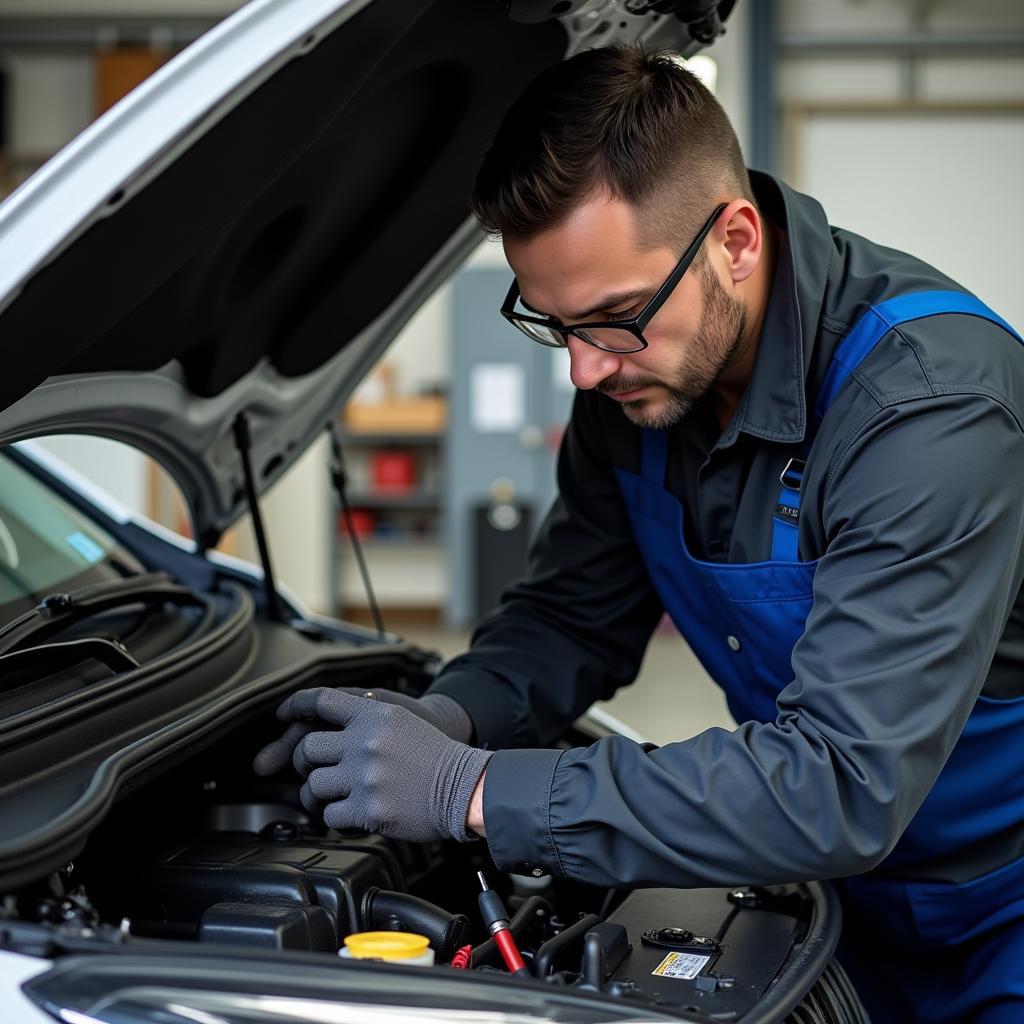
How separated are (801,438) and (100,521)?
3.33ft

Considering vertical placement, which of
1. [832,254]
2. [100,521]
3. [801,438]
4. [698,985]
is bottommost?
[698,985]

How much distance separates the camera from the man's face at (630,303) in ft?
3.93

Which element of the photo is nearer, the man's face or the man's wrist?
the man's wrist

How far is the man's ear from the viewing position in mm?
1256

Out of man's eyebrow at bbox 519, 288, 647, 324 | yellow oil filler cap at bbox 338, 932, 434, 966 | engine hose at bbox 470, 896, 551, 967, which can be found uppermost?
man's eyebrow at bbox 519, 288, 647, 324

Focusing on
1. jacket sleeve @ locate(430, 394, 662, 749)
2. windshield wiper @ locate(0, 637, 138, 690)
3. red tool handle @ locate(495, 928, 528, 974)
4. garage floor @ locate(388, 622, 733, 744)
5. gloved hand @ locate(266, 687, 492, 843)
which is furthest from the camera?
garage floor @ locate(388, 622, 733, 744)

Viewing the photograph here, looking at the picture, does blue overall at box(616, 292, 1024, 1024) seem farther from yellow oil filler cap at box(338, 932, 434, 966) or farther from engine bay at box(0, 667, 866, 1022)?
yellow oil filler cap at box(338, 932, 434, 966)

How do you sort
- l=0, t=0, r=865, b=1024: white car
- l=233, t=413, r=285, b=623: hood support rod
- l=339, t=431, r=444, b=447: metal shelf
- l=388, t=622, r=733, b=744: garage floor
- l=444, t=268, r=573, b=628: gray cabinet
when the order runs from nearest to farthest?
l=0, t=0, r=865, b=1024: white car → l=233, t=413, r=285, b=623: hood support rod → l=388, t=622, r=733, b=744: garage floor → l=444, t=268, r=573, b=628: gray cabinet → l=339, t=431, r=444, b=447: metal shelf

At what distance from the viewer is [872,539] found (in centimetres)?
105

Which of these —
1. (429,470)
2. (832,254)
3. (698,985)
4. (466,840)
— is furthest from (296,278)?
(429,470)

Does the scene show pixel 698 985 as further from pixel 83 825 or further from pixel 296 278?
pixel 296 278

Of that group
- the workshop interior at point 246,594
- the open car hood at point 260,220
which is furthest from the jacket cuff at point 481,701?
the open car hood at point 260,220

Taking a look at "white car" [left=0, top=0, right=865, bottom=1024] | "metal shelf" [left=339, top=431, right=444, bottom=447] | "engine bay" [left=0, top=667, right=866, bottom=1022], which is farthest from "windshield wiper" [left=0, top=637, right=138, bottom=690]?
"metal shelf" [left=339, top=431, right=444, bottom=447]

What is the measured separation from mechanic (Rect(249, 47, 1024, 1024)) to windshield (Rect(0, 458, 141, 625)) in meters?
0.38
